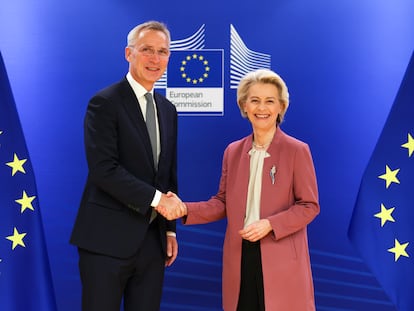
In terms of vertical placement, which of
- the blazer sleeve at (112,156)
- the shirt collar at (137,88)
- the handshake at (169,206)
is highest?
the shirt collar at (137,88)

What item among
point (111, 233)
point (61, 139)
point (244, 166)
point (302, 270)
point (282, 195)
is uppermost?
point (61, 139)

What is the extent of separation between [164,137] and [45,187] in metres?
1.25

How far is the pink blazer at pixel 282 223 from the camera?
7.82ft

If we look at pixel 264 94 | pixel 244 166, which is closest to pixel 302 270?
pixel 244 166

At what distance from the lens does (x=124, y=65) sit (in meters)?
3.34

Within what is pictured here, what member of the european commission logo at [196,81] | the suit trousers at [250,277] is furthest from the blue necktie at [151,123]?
the european commission logo at [196,81]

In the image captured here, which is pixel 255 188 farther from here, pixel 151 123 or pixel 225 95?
pixel 225 95

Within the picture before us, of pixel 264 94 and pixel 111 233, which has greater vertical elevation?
pixel 264 94

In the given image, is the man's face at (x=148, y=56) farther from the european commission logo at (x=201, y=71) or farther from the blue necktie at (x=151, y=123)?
the european commission logo at (x=201, y=71)

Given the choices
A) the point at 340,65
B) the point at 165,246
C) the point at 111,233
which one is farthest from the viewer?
the point at 340,65

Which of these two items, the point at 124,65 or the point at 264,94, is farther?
the point at 124,65

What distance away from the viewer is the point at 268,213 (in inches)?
96.0

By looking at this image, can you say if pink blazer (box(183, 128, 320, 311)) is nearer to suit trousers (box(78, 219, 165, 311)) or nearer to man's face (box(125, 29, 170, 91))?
suit trousers (box(78, 219, 165, 311))

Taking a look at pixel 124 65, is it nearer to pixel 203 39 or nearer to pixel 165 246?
pixel 203 39
